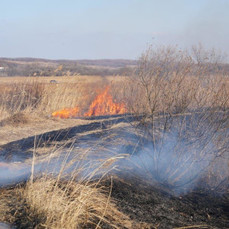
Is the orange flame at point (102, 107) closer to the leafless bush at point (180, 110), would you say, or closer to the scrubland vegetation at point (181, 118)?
the scrubland vegetation at point (181, 118)

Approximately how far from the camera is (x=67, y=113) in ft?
41.5

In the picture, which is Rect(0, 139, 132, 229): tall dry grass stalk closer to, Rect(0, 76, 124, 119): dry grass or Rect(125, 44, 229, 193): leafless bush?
Rect(125, 44, 229, 193): leafless bush

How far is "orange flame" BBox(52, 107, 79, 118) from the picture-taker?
1210cm

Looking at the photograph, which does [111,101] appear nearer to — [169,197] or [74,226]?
[169,197]

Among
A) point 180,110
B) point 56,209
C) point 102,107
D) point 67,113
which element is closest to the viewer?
point 56,209

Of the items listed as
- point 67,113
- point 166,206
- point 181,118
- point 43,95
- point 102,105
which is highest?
point 181,118

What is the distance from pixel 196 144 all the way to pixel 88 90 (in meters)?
8.65

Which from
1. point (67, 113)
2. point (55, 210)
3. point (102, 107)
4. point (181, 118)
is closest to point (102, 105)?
point (102, 107)

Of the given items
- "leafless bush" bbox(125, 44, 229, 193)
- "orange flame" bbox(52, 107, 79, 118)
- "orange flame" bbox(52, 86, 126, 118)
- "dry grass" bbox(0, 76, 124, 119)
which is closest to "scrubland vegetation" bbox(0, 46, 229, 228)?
"leafless bush" bbox(125, 44, 229, 193)

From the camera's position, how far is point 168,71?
579 centimetres

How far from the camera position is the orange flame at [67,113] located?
39.7ft

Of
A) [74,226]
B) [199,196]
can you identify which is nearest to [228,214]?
[199,196]

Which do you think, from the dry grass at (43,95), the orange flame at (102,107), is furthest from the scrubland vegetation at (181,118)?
the orange flame at (102,107)

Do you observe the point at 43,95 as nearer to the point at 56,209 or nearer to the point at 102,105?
A: the point at 102,105
